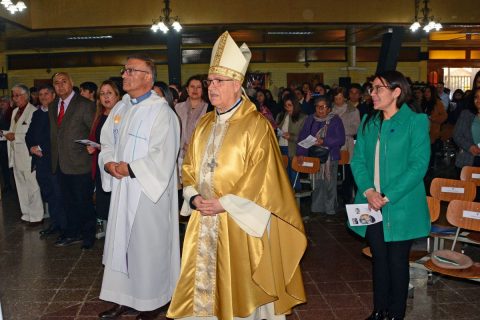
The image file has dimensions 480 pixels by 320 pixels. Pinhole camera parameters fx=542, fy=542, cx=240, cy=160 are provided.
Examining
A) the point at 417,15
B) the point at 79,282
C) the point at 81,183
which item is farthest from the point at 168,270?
the point at 417,15

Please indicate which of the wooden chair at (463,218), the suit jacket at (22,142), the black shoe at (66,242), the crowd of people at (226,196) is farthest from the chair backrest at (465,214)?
the suit jacket at (22,142)

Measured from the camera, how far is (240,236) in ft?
10.8

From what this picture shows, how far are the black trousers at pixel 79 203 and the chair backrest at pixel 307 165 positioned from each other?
8.74 ft

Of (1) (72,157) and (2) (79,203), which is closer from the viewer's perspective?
(1) (72,157)

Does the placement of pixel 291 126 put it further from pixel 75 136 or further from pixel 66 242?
pixel 66 242

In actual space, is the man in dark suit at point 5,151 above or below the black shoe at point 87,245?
above

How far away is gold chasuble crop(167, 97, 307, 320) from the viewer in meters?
3.20

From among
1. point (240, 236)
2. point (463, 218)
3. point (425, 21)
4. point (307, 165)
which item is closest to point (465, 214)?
point (463, 218)

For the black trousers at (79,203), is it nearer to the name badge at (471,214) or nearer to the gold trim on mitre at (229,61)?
the gold trim on mitre at (229,61)

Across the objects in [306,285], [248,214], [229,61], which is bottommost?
[306,285]

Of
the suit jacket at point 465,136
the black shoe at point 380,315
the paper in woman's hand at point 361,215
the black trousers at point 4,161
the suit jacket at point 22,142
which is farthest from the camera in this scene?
the black trousers at point 4,161

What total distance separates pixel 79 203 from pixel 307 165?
290 cm

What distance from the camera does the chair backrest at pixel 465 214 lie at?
4168mm

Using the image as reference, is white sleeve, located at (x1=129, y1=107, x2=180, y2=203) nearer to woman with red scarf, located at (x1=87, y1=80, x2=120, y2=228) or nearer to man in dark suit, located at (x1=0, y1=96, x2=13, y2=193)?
woman with red scarf, located at (x1=87, y1=80, x2=120, y2=228)
